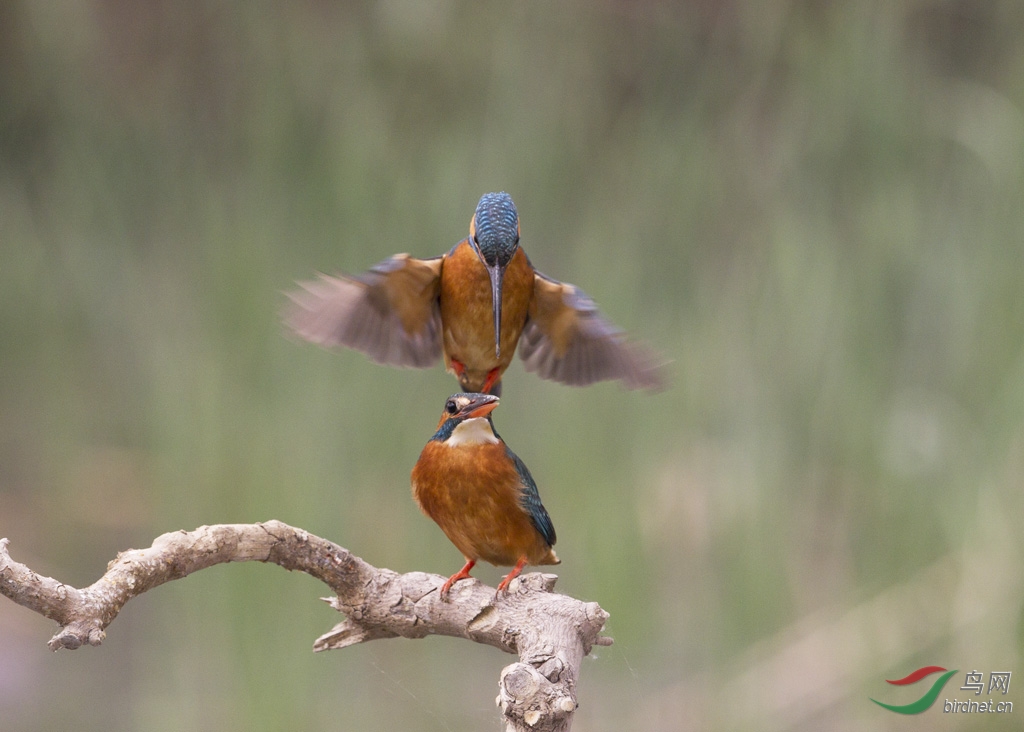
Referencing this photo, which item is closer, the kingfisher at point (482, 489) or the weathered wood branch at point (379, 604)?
the weathered wood branch at point (379, 604)

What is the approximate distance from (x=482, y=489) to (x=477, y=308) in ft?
0.98

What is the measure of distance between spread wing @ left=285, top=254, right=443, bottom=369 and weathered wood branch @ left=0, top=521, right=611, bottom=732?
0.75 ft

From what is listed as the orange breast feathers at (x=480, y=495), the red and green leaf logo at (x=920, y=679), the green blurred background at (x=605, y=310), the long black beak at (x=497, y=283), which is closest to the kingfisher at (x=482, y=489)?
the orange breast feathers at (x=480, y=495)

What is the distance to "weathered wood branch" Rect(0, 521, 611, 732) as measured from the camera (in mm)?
869

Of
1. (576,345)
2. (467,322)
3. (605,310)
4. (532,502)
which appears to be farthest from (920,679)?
(467,322)

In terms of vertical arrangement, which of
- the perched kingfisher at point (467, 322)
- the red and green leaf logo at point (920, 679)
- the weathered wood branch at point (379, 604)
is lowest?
the weathered wood branch at point (379, 604)

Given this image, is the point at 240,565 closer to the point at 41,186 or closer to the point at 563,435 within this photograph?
the point at 563,435

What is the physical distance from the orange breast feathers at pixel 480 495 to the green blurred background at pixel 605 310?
0.69 meters

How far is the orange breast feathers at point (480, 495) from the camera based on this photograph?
4.38 ft

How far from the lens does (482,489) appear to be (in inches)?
52.4

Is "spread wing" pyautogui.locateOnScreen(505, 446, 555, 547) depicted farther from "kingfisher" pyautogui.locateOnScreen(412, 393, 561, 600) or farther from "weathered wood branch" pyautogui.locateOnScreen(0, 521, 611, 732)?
"weathered wood branch" pyautogui.locateOnScreen(0, 521, 611, 732)

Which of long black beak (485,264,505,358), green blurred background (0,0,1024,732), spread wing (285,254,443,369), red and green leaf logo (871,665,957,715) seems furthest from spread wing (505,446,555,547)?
red and green leaf logo (871,665,957,715)

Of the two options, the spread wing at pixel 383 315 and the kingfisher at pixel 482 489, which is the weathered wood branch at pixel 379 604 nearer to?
the kingfisher at pixel 482 489

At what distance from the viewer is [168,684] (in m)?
2.23
